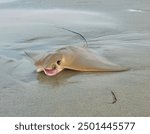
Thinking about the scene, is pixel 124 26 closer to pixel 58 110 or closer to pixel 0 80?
pixel 0 80

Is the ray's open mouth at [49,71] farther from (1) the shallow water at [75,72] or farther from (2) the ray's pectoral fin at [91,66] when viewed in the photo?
(2) the ray's pectoral fin at [91,66]

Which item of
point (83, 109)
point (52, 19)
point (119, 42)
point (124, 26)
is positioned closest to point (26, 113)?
point (83, 109)

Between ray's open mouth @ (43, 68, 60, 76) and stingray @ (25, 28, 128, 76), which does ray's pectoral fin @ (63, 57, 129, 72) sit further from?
ray's open mouth @ (43, 68, 60, 76)

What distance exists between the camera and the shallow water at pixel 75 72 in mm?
3350

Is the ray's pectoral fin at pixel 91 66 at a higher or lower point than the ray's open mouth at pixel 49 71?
higher

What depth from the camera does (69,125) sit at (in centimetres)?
271

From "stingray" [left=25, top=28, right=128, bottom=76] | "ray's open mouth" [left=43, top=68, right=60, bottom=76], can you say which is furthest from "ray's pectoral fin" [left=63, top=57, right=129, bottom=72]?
"ray's open mouth" [left=43, top=68, right=60, bottom=76]

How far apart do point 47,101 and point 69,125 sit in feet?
2.64

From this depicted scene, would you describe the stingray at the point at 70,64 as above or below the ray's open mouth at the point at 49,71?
above

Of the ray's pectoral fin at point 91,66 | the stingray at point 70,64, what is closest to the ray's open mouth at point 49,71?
the stingray at point 70,64

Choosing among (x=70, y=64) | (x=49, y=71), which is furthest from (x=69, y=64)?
(x=49, y=71)

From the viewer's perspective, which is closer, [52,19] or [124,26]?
[124,26]

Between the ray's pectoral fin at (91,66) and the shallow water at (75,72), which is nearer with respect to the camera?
the shallow water at (75,72)

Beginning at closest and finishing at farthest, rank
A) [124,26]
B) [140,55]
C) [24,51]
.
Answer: [140,55]
[24,51]
[124,26]
